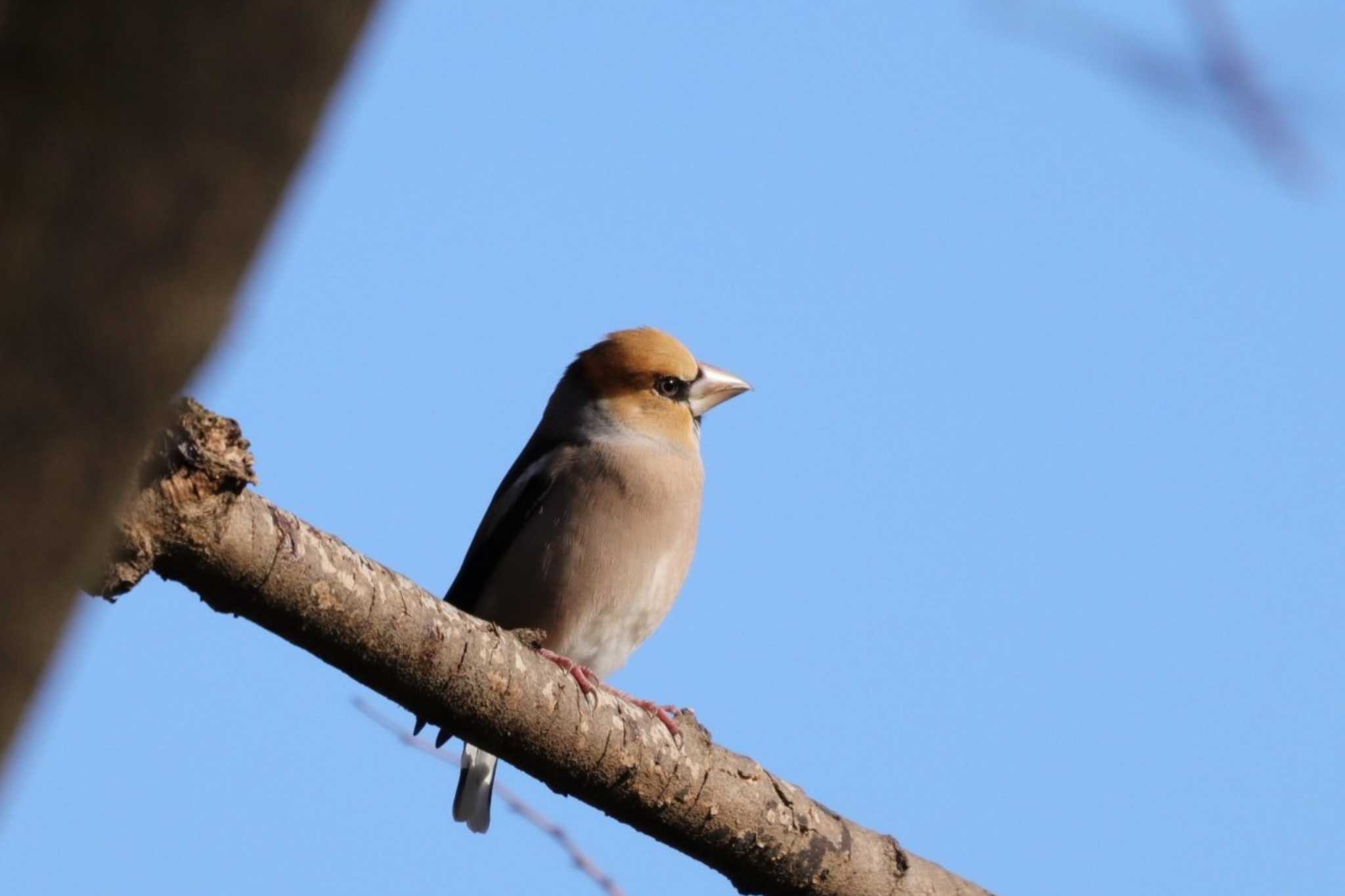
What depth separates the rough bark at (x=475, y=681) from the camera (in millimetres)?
3896

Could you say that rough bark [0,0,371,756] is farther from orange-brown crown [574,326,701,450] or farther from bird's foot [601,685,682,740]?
orange-brown crown [574,326,701,450]

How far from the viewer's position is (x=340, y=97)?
1596 millimetres

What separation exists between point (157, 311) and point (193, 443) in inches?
95.0

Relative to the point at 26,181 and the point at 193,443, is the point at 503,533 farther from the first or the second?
the point at 26,181

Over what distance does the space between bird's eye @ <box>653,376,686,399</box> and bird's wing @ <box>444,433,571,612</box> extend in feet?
2.10

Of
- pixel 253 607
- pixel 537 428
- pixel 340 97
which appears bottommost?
pixel 253 607

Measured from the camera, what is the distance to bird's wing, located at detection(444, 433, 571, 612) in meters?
7.55

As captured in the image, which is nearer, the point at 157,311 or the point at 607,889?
the point at 157,311

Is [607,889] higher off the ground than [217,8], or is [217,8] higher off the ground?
[217,8]

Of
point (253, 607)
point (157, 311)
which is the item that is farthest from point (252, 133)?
point (253, 607)

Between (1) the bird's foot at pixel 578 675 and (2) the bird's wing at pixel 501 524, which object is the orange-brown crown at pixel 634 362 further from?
(1) the bird's foot at pixel 578 675

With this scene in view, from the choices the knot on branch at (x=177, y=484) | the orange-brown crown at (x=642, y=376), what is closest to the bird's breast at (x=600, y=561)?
the orange-brown crown at (x=642, y=376)

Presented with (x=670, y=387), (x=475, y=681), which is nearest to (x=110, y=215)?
(x=475, y=681)

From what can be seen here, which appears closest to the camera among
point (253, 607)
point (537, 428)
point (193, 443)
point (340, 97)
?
point (340, 97)
